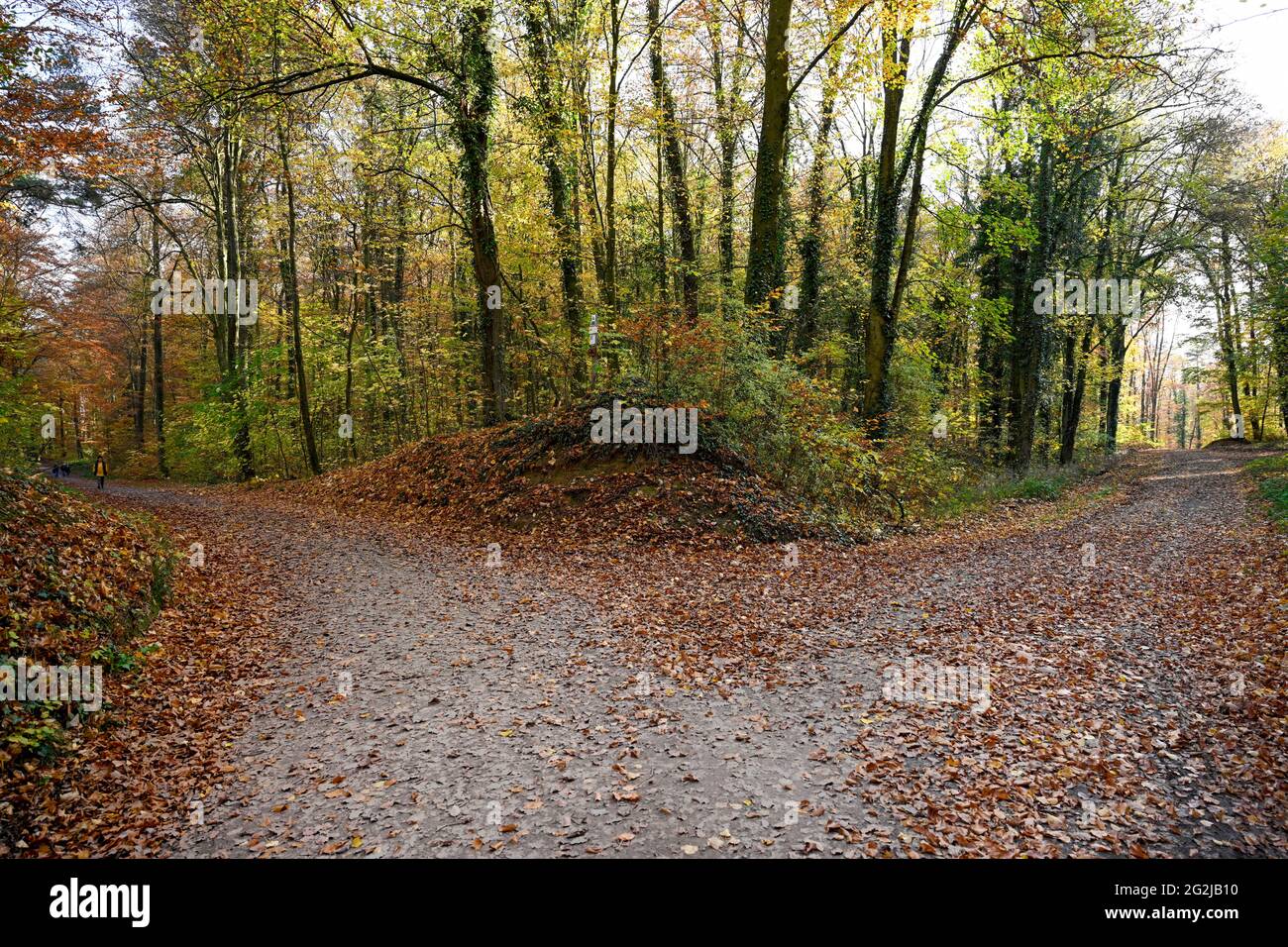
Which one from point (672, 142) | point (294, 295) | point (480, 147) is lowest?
point (294, 295)

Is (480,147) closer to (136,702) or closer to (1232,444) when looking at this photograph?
(136,702)

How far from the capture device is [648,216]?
71.4 feet

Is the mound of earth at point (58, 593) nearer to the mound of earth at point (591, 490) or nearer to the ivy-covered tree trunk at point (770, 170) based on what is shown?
the mound of earth at point (591, 490)

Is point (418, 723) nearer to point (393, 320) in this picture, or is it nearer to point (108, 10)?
point (108, 10)

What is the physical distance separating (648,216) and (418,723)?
1980 cm

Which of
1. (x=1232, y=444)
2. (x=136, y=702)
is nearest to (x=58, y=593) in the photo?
(x=136, y=702)

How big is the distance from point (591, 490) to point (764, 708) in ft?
24.2

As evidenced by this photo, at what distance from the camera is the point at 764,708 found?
18.3ft

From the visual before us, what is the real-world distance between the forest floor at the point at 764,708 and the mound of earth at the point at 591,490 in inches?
53.2

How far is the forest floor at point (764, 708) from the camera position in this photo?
3924 mm


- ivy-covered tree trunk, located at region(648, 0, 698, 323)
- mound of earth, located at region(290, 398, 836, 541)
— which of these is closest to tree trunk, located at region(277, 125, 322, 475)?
mound of earth, located at region(290, 398, 836, 541)

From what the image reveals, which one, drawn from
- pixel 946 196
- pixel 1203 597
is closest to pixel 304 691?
pixel 1203 597

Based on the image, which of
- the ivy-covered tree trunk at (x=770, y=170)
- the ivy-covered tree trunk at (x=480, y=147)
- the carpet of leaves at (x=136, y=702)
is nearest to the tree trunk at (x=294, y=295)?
the ivy-covered tree trunk at (x=480, y=147)

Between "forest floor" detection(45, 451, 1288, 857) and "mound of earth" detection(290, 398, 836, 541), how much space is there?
4.43ft
